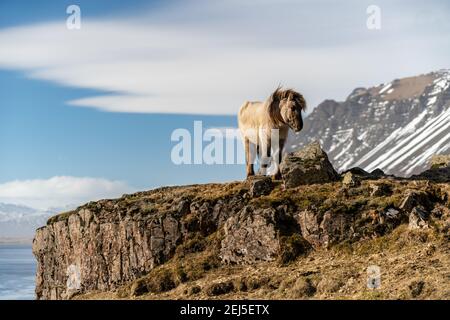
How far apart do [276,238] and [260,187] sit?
444 cm

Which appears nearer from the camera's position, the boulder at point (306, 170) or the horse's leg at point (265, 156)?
the boulder at point (306, 170)

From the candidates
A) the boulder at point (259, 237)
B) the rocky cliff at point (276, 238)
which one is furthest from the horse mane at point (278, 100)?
the boulder at point (259, 237)

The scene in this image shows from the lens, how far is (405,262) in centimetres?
2922

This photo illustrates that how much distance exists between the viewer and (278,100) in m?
40.2

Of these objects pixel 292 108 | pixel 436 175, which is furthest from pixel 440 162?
pixel 292 108

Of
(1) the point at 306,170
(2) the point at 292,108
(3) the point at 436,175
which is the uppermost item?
(2) the point at 292,108

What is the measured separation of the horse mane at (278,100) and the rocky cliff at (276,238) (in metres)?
2.11

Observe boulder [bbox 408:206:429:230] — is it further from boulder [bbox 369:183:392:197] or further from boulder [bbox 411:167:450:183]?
boulder [bbox 411:167:450:183]

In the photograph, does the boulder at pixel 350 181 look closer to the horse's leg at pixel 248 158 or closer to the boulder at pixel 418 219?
the boulder at pixel 418 219

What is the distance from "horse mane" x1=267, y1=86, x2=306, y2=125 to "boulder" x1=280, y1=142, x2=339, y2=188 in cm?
223

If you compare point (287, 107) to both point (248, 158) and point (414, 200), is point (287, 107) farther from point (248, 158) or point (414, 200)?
point (414, 200)

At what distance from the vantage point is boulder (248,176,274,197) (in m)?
37.5

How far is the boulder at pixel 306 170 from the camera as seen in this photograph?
124 feet
